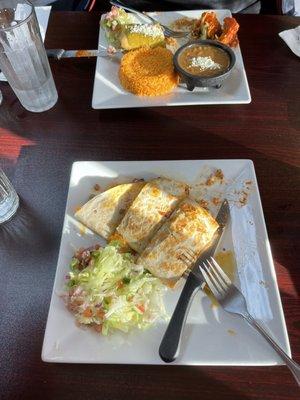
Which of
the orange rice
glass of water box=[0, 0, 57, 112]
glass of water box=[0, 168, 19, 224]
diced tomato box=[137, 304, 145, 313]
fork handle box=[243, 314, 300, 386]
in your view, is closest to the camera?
fork handle box=[243, 314, 300, 386]

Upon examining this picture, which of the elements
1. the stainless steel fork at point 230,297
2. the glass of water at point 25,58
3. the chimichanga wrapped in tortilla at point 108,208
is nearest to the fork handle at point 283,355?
the stainless steel fork at point 230,297

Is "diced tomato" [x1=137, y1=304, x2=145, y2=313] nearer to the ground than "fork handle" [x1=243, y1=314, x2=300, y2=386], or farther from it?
farther from it

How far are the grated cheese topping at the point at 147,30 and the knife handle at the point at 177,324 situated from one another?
3.05 feet

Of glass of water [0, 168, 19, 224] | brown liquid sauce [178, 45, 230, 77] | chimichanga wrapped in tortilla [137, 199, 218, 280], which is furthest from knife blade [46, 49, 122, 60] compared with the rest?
chimichanga wrapped in tortilla [137, 199, 218, 280]

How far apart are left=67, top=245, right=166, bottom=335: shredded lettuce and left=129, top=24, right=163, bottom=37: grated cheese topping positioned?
0.86 meters

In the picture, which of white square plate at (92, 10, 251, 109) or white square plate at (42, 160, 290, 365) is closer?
white square plate at (42, 160, 290, 365)

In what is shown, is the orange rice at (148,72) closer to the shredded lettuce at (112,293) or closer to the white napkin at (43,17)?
the white napkin at (43,17)

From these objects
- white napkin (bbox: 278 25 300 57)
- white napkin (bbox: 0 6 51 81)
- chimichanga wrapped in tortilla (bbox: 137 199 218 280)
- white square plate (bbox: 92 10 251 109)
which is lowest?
chimichanga wrapped in tortilla (bbox: 137 199 218 280)

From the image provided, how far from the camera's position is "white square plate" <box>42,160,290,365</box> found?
0.86 meters

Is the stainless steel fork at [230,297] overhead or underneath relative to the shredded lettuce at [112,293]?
underneath

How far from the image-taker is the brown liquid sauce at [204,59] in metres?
1.39

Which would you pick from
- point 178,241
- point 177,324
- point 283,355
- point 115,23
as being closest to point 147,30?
point 115,23

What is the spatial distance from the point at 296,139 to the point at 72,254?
0.77 meters

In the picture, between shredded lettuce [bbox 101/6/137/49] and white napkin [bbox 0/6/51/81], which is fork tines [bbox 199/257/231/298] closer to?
shredded lettuce [bbox 101/6/137/49]
